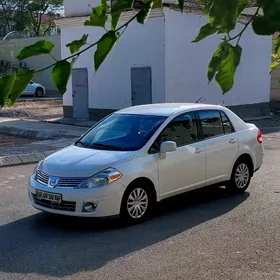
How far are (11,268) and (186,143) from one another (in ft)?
11.0

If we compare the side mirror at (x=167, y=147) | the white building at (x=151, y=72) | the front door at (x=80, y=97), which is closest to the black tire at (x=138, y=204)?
the side mirror at (x=167, y=147)

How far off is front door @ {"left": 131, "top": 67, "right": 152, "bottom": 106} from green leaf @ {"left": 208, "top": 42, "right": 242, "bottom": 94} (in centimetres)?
1792

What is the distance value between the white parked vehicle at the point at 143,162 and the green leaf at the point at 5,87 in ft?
17.2

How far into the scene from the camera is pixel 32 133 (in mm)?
17984

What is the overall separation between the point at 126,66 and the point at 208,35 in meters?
18.8

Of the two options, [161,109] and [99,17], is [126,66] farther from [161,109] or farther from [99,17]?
[99,17]

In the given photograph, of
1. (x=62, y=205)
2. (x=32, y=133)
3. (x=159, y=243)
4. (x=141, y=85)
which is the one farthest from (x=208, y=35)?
(x=141, y=85)

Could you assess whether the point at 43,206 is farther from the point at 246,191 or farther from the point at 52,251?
the point at 246,191

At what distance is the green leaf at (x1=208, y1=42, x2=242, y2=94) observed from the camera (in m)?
1.32

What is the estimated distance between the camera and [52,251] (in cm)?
580

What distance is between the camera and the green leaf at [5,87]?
1319 millimetres

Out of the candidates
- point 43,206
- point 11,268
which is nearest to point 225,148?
point 43,206

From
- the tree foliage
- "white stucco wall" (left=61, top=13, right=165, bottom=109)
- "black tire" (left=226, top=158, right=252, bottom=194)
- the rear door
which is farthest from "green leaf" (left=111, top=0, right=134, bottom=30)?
"white stucco wall" (left=61, top=13, right=165, bottom=109)

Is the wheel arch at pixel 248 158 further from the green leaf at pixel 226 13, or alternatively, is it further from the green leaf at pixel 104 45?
the green leaf at pixel 226 13
